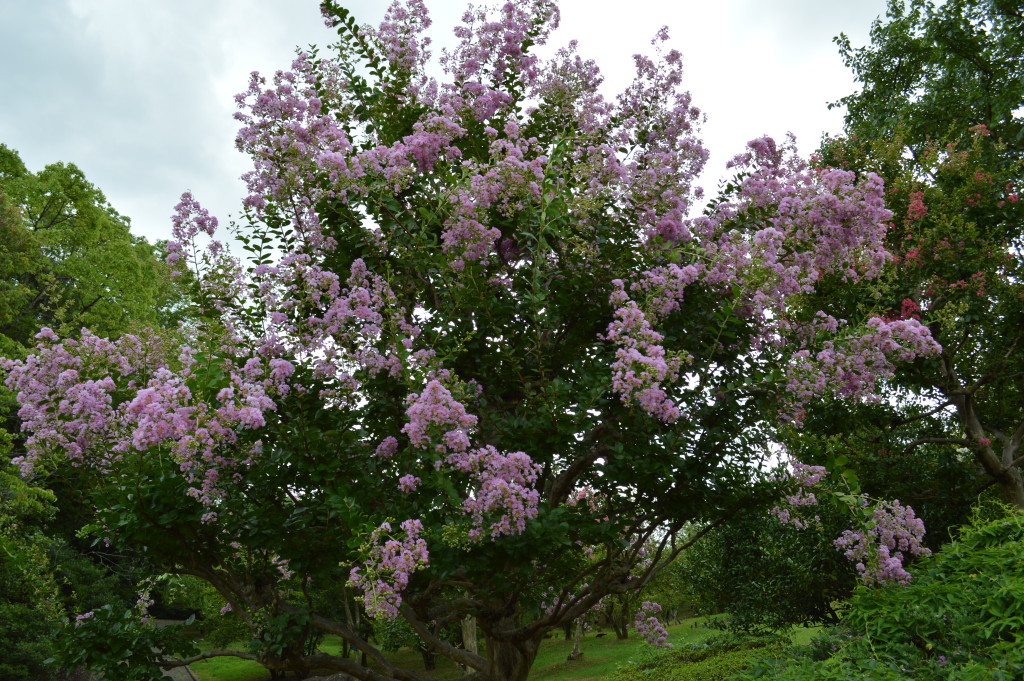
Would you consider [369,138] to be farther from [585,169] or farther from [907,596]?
[907,596]

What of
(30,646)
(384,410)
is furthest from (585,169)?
(30,646)

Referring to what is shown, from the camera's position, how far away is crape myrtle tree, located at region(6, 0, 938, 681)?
475cm

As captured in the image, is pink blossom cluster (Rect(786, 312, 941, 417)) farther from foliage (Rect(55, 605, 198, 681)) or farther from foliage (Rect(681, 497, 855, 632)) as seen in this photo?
foliage (Rect(681, 497, 855, 632))

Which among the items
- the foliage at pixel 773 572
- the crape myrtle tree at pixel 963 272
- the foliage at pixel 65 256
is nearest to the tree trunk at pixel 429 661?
the foliage at pixel 773 572

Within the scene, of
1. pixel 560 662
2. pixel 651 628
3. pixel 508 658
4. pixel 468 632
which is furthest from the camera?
pixel 560 662

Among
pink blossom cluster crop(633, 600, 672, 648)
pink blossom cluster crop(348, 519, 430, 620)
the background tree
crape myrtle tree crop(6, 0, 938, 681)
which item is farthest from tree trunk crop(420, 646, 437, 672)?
pink blossom cluster crop(348, 519, 430, 620)

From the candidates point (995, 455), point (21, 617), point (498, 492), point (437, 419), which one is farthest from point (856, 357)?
point (21, 617)

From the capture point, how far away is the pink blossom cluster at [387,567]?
3.83m

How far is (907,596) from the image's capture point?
5398 millimetres

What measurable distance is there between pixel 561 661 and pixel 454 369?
19612 millimetres

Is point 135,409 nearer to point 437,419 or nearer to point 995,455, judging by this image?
point 437,419

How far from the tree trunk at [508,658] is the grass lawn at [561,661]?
468 inches

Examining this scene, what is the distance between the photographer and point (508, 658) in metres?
6.39

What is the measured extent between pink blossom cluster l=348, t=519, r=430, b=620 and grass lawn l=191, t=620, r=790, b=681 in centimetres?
1474
